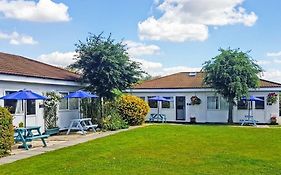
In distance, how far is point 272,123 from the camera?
1292 inches

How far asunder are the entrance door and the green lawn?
18.7 m

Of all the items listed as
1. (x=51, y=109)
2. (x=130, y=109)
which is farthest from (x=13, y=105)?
(x=130, y=109)

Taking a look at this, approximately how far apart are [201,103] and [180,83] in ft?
9.95

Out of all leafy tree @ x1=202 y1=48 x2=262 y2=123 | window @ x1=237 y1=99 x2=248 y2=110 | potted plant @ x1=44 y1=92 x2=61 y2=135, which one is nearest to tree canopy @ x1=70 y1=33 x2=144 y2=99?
potted plant @ x1=44 y1=92 x2=61 y2=135

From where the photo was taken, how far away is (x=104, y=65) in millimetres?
24406

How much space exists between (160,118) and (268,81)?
9.95m

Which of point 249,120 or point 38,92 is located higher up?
point 38,92

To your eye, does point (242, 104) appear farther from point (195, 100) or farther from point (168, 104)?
point (168, 104)

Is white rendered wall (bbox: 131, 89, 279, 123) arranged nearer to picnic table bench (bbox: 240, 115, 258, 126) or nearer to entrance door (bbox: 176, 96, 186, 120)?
entrance door (bbox: 176, 96, 186, 120)

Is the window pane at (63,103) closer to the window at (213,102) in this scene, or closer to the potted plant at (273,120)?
the window at (213,102)

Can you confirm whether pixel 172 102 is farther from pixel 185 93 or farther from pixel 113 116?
pixel 113 116

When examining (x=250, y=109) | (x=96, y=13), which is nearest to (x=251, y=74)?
(x=250, y=109)

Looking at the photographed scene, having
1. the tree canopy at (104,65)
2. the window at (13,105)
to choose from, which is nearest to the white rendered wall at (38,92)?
the window at (13,105)

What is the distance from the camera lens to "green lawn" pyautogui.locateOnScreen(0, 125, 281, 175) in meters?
10.5
